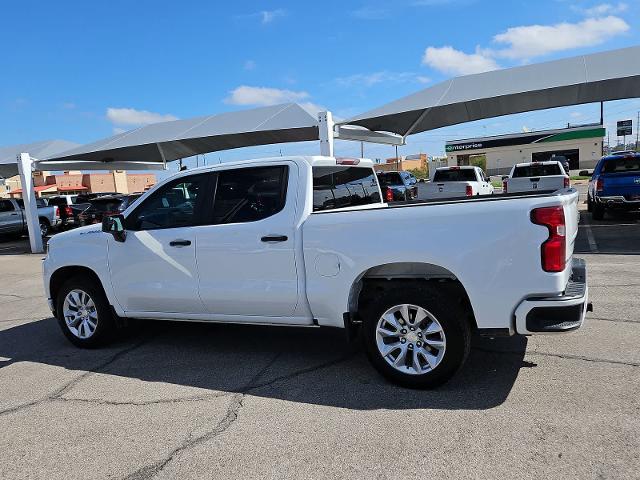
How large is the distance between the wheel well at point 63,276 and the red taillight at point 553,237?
4.40 m

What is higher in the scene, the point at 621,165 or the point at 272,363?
the point at 621,165

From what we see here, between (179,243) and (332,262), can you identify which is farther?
(179,243)

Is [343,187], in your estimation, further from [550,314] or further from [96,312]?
[96,312]

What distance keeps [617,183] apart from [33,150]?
18.7m

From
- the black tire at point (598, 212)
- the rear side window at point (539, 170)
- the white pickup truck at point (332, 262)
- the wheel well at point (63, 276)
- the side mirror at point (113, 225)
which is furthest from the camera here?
the rear side window at point (539, 170)

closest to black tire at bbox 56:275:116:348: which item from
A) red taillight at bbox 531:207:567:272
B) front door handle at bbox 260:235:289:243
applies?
front door handle at bbox 260:235:289:243

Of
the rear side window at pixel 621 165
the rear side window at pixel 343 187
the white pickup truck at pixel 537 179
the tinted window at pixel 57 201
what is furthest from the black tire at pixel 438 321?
the tinted window at pixel 57 201

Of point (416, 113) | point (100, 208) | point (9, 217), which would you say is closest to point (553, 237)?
point (416, 113)

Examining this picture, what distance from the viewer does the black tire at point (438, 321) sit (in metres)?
3.96

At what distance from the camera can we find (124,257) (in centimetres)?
532

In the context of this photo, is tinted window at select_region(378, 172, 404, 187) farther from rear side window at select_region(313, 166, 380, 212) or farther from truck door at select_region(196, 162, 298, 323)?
truck door at select_region(196, 162, 298, 323)

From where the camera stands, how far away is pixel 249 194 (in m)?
4.79

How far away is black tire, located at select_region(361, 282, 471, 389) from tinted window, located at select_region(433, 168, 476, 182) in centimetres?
1328

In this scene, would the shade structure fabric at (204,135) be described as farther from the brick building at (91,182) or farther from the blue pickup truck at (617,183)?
the brick building at (91,182)
